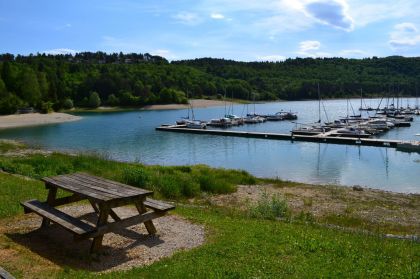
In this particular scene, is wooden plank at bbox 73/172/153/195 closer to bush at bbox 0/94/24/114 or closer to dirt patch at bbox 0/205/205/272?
dirt patch at bbox 0/205/205/272

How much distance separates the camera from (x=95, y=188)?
8.39m

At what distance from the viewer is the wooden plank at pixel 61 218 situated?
7.56m

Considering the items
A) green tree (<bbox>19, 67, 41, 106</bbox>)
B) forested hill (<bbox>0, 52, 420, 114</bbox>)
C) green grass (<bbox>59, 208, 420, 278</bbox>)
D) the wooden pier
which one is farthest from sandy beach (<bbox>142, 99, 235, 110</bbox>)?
green grass (<bbox>59, 208, 420, 278</bbox>)


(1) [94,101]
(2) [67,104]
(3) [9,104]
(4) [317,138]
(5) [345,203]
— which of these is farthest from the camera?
(1) [94,101]

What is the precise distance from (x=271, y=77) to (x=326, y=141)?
144810 mm

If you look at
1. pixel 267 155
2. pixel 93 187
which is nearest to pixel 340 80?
pixel 267 155

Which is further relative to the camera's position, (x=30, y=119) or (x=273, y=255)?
(x=30, y=119)

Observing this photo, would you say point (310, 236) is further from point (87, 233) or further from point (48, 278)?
point (48, 278)

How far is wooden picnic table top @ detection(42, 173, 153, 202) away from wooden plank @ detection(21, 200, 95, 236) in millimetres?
505

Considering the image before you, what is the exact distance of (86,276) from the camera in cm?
665

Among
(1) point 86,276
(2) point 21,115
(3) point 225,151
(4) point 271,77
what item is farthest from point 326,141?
(4) point 271,77

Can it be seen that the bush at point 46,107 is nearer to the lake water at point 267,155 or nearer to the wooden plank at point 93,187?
the lake water at point 267,155

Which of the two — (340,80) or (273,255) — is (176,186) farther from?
(340,80)

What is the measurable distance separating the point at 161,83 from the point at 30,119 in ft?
221
